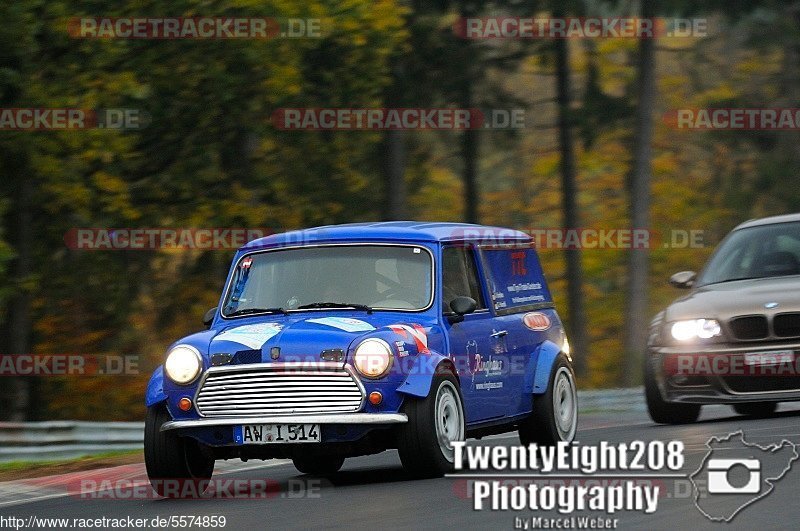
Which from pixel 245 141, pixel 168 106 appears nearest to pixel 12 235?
pixel 168 106

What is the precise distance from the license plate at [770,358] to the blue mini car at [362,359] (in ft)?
6.58

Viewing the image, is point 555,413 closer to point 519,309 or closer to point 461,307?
point 519,309

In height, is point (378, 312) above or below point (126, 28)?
below

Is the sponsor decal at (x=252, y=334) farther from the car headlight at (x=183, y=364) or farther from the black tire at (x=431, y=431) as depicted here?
the black tire at (x=431, y=431)

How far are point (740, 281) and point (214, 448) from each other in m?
6.13

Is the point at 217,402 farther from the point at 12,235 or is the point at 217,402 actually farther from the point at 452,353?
the point at 12,235

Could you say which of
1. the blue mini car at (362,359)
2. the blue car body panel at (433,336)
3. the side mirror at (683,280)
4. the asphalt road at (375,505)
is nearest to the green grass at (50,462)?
the asphalt road at (375,505)

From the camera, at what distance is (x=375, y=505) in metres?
Answer: 9.74

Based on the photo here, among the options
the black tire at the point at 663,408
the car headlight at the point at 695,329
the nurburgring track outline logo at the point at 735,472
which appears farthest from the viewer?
the black tire at the point at 663,408

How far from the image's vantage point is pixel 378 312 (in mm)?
11539

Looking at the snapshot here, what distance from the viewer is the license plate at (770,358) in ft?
46.8

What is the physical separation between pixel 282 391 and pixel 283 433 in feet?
0.86

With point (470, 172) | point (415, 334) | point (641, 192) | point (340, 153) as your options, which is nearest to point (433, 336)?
point (415, 334)

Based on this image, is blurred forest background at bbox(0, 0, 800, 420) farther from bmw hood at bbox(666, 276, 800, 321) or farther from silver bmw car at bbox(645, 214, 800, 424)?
bmw hood at bbox(666, 276, 800, 321)
